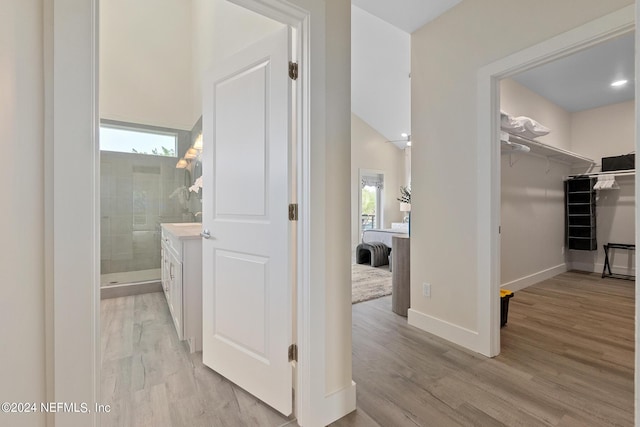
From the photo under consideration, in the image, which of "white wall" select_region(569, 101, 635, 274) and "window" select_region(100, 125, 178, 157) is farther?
"white wall" select_region(569, 101, 635, 274)

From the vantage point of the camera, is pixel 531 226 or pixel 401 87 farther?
pixel 401 87

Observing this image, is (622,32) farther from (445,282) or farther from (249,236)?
(249,236)

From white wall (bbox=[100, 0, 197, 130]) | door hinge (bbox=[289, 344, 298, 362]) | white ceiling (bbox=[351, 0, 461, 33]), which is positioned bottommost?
door hinge (bbox=[289, 344, 298, 362])

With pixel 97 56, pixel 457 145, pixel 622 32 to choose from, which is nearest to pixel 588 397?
pixel 457 145

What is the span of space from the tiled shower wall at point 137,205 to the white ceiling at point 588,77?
4919 millimetres

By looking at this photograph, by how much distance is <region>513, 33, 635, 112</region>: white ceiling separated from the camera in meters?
3.03

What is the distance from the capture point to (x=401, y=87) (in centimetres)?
549

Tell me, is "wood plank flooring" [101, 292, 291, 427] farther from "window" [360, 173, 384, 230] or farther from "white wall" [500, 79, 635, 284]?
"window" [360, 173, 384, 230]

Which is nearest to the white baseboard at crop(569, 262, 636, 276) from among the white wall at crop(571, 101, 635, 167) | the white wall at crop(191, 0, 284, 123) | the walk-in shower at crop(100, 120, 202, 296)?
the white wall at crop(571, 101, 635, 167)

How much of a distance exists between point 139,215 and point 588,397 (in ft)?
17.2

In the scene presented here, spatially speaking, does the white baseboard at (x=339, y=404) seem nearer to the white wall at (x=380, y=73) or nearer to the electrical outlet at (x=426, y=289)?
the electrical outlet at (x=426, y=289)

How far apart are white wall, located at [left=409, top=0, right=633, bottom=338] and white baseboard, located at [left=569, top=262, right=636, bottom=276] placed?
13.4 feet

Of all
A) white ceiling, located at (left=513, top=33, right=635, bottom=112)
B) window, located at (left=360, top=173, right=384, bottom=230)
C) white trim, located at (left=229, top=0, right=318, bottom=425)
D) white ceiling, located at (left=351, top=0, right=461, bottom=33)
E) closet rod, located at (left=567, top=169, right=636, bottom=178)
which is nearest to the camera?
white trim, located at (left=229, top=0, right=318, bottom=425)

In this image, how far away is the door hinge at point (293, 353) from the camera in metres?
1.46
